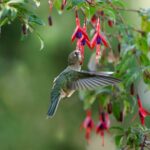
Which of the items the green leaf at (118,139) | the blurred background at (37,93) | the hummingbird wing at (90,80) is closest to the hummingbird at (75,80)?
the hummingbird wing at (90,80)

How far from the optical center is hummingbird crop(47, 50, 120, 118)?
2.70m

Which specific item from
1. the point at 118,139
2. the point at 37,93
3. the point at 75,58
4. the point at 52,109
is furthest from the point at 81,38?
the point at 37,93

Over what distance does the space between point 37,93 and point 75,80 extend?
131 inches

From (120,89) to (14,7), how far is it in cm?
89

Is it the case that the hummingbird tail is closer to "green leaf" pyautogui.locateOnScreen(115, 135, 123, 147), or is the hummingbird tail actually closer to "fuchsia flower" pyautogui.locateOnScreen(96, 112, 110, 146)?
"green leaf" pyautogui.locateOnScreen(115, 135, 123, 147)

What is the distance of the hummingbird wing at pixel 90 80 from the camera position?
2.67 m

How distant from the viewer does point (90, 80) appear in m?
2.77

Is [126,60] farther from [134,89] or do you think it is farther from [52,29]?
[52,29]

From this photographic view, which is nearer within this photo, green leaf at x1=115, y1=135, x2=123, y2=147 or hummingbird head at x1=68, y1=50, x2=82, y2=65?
hummingbird head at x1=68, y1=50, x2=82, y2=65

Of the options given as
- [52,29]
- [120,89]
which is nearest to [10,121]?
[52,29]

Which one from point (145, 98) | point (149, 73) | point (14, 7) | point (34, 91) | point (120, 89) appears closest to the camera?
point (14, 7)

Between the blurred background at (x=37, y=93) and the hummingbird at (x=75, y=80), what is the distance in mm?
2879

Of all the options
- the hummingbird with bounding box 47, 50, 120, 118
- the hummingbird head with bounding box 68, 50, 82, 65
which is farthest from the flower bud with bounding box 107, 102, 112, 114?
the hummingbird head with bounding box 68, 50, 82, 65

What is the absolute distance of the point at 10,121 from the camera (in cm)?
593
